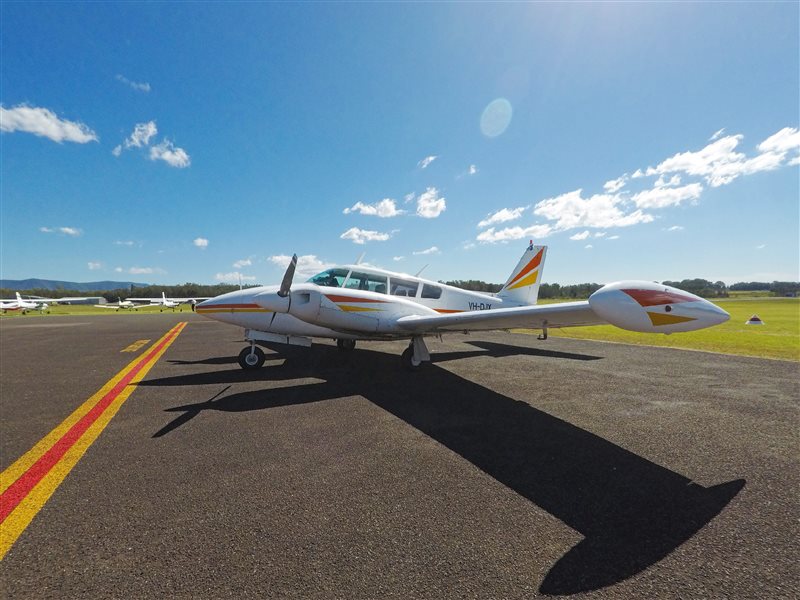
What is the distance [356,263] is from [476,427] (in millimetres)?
5775

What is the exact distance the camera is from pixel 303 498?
2.96 meters

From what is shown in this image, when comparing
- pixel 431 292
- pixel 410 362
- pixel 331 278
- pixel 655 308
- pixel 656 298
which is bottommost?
pixel 410 362

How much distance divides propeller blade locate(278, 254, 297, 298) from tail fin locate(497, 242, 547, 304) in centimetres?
769

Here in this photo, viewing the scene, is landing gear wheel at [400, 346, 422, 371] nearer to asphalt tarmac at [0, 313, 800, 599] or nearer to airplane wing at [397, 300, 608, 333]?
airplane wing at [397, 300, 608, 333]

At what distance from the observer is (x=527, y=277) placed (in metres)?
11.6

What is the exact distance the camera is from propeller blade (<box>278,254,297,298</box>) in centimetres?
706

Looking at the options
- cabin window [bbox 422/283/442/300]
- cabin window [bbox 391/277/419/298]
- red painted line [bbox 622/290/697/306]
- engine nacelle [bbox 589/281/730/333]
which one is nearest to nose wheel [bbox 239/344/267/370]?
cabin window [bbox 391/277/419/298]

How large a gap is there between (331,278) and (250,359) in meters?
2.87

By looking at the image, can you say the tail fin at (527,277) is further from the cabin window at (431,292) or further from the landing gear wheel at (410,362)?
the landing gear wheel at (410,362)

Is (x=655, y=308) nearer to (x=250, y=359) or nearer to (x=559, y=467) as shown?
(x=559, y=467)

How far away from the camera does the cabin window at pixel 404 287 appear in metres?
8.98

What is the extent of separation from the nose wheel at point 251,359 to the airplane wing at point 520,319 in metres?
3.86

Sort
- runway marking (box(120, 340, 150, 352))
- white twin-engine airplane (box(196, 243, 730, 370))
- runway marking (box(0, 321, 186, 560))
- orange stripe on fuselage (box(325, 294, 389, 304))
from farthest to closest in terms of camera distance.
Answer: runway marking (box(120, 340, 150, 352)) < orange stripe on fuselage (box(325, 294, 389, 304)) < white twin-engine airplane (box(196, 243, 730, 370)) < runway marking (box(0, 321, 186, 560))

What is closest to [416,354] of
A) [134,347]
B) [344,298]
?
[344,298]
